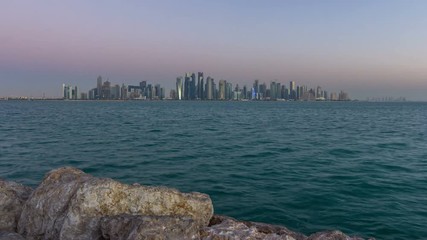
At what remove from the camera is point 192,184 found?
19.1m

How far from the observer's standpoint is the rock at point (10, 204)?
968 centimetres

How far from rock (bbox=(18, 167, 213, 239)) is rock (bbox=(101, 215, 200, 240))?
60 centimetres

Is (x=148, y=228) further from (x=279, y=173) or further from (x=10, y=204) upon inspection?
(x=279, y=173)

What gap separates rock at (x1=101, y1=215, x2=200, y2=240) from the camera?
6.77 metres

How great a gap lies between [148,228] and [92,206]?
6.84 feet

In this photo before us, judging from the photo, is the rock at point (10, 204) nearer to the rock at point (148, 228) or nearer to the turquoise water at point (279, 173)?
the rock at point (148, 228)

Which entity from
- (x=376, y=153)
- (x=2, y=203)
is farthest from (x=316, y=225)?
(x=376, y=153)

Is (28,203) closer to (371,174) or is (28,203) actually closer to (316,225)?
(316,225)

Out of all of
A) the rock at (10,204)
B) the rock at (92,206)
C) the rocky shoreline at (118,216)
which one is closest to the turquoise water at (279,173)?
the rocky shoreline at (118,216)

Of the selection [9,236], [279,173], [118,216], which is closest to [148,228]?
[118,216]

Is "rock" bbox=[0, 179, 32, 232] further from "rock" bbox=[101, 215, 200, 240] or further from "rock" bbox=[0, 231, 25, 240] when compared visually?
"rock" bbox=[101, 215, 200, 240]

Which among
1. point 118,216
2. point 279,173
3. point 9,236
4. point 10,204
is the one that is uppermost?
point 118,216

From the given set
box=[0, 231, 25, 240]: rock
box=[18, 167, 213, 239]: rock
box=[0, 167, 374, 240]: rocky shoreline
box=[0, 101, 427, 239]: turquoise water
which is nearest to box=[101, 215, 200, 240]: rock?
box=[0, 167, 374, 240]: rocky shoreline

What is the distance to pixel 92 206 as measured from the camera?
8.11 m
